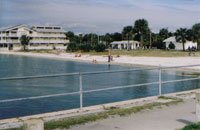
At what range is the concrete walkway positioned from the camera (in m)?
6.39

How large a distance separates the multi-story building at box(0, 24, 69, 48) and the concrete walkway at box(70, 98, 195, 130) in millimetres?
111496

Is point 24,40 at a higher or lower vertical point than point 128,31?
lower

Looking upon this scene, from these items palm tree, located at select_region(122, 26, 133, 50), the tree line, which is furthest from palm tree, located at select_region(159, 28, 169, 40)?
palm tree, located at select_region(122, 26, 133, 50)

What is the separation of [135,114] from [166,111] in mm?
1030

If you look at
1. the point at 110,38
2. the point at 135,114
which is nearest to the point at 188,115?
the point at 135,114

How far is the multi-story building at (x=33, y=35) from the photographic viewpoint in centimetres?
11338

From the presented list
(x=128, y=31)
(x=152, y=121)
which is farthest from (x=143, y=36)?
(x=152, y=121)

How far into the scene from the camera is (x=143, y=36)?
4412 inches

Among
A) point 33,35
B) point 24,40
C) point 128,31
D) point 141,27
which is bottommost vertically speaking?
point 24,40

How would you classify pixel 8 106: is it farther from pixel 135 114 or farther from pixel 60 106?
pixel 135 114

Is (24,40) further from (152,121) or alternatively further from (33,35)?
(152,121)

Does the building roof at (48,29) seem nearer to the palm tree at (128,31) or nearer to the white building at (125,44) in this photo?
the white building at (125,44)

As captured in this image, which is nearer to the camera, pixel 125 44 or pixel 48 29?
pixel 125 44

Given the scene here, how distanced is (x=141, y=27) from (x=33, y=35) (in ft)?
146
